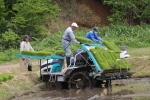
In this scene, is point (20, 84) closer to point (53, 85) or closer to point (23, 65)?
point (53, 85)

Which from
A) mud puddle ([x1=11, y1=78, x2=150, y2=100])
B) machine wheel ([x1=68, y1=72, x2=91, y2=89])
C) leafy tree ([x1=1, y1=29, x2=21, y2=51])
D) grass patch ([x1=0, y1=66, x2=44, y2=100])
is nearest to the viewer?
mud puddle ([x1=11, y1=78, x2=150, y2=100])

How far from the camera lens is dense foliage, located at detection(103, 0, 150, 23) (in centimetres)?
3334

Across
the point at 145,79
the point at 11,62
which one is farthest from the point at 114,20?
the point at 145,79

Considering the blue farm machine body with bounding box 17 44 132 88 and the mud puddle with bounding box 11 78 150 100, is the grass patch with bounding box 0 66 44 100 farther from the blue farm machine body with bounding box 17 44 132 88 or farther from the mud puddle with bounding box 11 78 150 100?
the blue farm machine body with bounding box 17 44 132 88

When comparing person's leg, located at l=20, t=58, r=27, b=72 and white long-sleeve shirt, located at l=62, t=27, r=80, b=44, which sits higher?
white long-sleeve shirt, located at l=62, t=27, r=80, b=44

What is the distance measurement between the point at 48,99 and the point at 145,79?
220 inches

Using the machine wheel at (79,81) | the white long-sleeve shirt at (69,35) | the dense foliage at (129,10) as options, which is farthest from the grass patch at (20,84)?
the dense foliage at (129,10)

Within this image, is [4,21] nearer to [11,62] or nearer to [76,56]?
[11,62]

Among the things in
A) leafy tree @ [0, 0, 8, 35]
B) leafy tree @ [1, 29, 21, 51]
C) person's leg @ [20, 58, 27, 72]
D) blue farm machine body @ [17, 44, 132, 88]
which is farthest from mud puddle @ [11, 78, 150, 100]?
leafy tree @ [0, 0, 8, 35]

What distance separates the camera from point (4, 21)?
2833 centimetres

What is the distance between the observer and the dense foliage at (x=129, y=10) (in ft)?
109

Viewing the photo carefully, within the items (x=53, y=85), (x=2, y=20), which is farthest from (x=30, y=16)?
(x=53, y=85)

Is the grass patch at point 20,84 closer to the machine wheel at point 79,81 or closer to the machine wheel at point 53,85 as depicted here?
the machine wheel at point 53,85

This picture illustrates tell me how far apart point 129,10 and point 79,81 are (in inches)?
868
